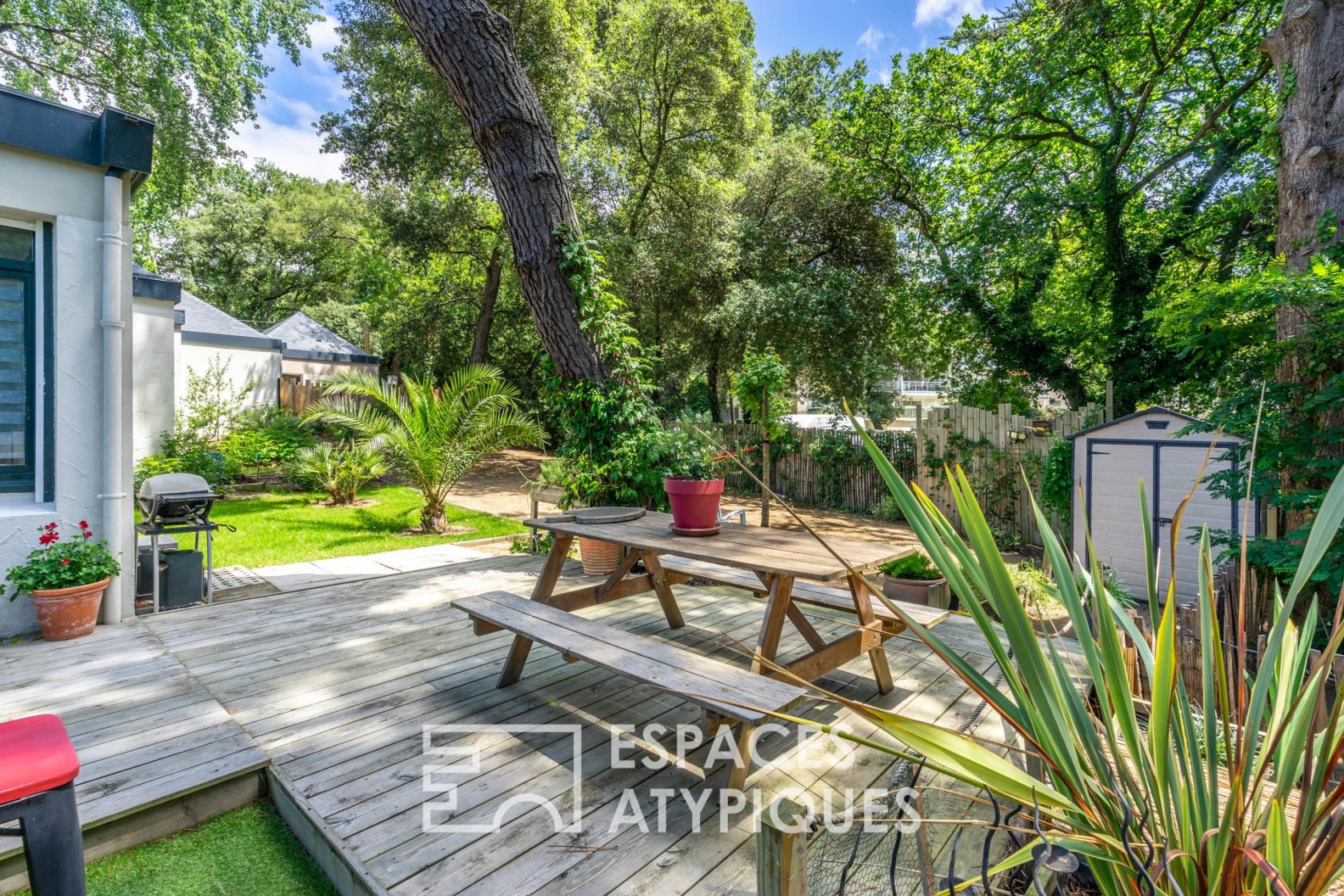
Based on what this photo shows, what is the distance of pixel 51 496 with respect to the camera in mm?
3693

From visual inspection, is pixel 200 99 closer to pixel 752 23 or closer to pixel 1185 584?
pixel 752 23

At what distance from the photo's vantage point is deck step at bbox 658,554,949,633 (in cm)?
302

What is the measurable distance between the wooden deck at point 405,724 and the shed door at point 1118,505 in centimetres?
290

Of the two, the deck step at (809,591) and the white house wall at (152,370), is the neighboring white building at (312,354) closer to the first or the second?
the white house wall at (152,370)

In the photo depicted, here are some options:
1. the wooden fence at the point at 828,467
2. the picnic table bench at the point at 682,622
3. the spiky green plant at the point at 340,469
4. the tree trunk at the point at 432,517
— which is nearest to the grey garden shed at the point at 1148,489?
the picnic table bench at the point at 682,622

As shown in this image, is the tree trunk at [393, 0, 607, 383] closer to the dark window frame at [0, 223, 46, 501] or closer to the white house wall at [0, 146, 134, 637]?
the white house wall at [0, 146, 134, 637]

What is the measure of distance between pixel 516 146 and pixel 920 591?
4.49 metres

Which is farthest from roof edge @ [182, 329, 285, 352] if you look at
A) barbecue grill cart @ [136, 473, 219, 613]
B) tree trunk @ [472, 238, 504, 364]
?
barbecue grill cart @ [136, 473, 219, 613]

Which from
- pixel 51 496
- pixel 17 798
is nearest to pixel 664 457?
pixel 51 496

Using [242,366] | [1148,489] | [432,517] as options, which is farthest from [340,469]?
[1148,489]

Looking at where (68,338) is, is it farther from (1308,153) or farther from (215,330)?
(215,330)

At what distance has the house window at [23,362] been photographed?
11.9ft

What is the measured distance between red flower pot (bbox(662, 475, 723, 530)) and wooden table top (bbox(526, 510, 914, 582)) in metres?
0.06

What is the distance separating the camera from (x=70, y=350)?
Answer: 3596 millimetres
